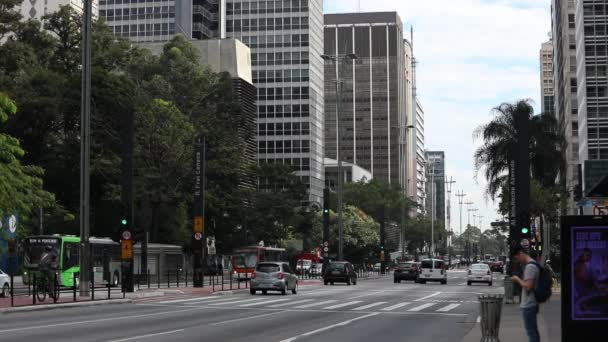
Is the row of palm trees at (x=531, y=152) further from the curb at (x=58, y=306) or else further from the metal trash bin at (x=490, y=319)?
the metal trash bin at (x=490, y=319)

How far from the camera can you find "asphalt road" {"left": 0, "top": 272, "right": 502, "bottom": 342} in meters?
19.9

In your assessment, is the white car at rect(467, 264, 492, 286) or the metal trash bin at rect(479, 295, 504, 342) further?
the white car at rect(467, 264, 492, 286)

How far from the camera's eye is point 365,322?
82.9 feet

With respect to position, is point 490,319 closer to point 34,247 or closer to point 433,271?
point 34,247

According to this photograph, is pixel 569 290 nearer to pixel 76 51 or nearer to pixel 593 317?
pixel 593 317

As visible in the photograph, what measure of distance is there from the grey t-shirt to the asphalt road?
5137 millimetres

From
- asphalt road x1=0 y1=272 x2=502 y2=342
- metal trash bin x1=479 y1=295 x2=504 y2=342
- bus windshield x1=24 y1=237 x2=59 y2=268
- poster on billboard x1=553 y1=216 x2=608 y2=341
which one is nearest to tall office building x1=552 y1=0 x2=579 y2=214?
bus windshield x1=24 y1=237 x2=59 y2=268

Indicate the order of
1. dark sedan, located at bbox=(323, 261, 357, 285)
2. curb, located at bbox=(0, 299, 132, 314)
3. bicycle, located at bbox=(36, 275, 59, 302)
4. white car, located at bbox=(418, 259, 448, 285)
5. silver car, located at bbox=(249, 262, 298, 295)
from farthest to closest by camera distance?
white car, located at bbox=(418, 259, 448, 285) < dark sedan, located at bbox=(323, 261, 357, 285) < silver car, located at bbox=(249, 262, 298, 295) < bicycle, located at bbox=(36, 275, 59, 302) < curb, located at bbox=(0, 299, 132, 314)

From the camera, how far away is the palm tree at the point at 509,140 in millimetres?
73000

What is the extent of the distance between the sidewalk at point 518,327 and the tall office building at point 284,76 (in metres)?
126

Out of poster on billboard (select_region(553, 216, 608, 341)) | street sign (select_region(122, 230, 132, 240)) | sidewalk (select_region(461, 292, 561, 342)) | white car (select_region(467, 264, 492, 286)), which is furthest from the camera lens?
white car (select_region(467, 264, 492, 286))

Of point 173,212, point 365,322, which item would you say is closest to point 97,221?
point 173,212

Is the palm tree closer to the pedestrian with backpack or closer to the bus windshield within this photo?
the bus windshield

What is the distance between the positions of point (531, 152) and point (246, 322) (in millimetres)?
52782
